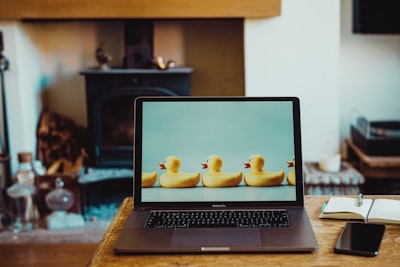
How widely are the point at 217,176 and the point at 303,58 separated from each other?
182 cm

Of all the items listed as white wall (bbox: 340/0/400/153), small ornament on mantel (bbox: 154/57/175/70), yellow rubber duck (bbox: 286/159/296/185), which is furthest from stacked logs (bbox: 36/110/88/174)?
yellow rubber duck (bbox: 286/159/296/185)

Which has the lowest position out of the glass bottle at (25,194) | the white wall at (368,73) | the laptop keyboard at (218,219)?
the glass bottle at (25,194)

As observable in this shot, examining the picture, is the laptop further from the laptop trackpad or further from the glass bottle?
the glass bottle

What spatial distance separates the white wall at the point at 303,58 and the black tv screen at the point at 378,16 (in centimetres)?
17

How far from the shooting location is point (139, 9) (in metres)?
3.08

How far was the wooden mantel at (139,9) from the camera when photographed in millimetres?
3064

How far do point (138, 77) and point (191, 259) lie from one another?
207cm

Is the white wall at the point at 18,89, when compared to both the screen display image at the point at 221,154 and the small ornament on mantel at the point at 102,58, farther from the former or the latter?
the screen display image at the point at 221,154

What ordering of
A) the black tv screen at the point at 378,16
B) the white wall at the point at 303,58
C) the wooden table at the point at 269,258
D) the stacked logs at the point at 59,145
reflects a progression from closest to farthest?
the wooden table at the point at 269,258, the black tv screen at the point at 378,16, the white wall at the point at 303,58, the stacked logs at the point at 59,145

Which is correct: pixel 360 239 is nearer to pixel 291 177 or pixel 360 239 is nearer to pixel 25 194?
pixel 291 177

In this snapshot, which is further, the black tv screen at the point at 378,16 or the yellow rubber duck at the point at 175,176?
the black tv screen at the point at 378,16

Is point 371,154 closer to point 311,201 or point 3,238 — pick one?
point 311,201

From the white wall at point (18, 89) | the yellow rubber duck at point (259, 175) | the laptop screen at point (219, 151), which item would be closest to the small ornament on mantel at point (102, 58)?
the white wall at point (18, 89)

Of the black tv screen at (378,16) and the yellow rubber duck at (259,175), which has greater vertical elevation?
the black tv screen at (378,16)
